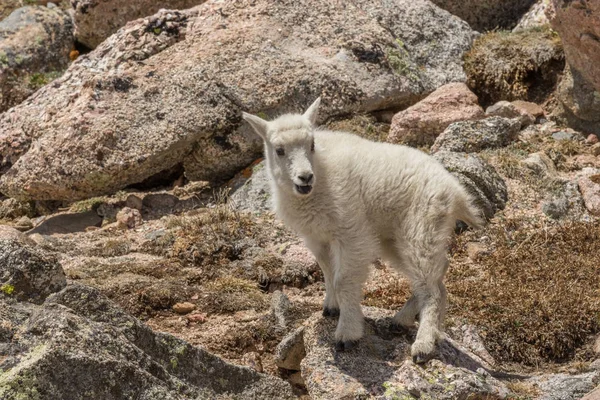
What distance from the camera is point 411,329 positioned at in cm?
750

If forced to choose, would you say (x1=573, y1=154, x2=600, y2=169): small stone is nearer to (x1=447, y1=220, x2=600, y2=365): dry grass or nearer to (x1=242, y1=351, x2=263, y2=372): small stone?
(x1=447, y1=220, x2=600, y2=365): dry grass

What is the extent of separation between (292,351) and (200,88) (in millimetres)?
6652

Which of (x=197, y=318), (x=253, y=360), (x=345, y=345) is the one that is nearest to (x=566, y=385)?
(x=345, y=345)

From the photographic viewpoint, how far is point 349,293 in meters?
7.02

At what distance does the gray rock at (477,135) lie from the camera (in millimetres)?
12352

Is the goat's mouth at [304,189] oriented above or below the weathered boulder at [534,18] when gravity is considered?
above

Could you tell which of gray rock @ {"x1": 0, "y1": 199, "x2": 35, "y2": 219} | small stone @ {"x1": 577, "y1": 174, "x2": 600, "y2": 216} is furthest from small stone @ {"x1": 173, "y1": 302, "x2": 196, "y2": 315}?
gray rock @ {"x1": 0, "y1": 199, "x2": 35, "y2": 219}

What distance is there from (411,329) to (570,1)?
7.09 metres

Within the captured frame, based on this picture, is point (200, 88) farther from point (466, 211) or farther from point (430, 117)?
point (466, 211)

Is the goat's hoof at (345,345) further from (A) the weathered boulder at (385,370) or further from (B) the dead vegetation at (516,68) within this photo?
(B) the dead vegetation at (516,68)

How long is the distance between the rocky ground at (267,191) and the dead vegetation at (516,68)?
0.12 feet

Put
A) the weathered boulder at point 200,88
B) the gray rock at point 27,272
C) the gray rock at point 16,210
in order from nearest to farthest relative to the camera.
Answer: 1. the gray rock at point 27,272
2. the weathered boulder at point 200,88
3. the gray rock at point 16,210

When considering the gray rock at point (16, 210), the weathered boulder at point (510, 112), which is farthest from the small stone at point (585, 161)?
the gray rock at point (16, 210)

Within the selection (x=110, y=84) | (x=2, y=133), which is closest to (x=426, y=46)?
(x=110, y=84)
